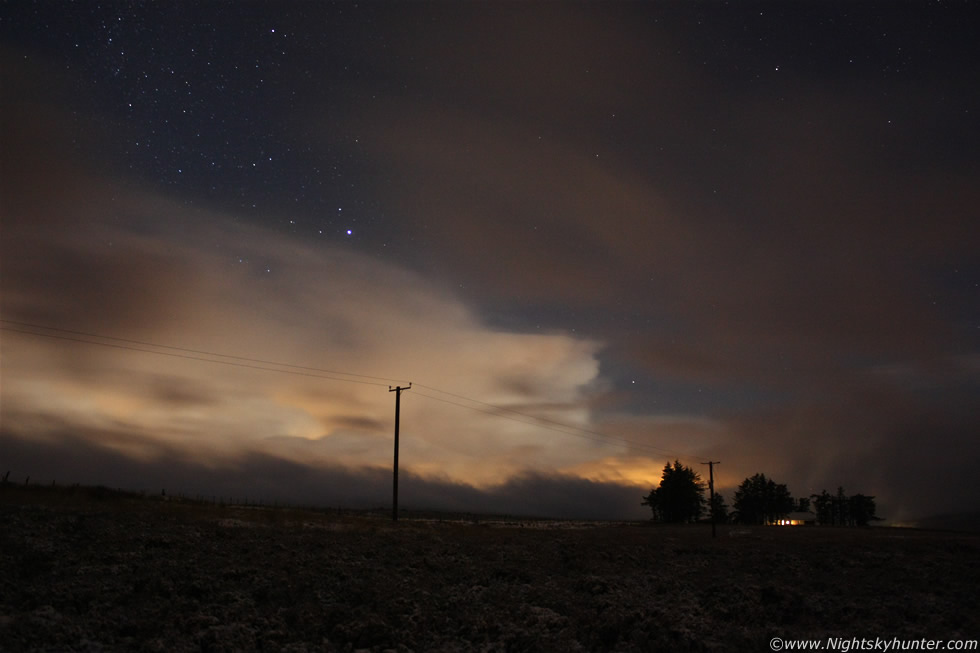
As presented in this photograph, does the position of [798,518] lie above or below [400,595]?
below

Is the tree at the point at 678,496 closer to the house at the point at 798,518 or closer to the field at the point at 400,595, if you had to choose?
the house at the point at 798,518

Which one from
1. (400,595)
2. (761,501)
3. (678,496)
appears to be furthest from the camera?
(761,501)

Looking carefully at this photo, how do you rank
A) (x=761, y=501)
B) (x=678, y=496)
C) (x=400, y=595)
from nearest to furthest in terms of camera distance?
(x=400, y=595)
(x=678, y=496)
(x=761, y=501)

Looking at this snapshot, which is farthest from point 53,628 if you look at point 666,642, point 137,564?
point 666,642

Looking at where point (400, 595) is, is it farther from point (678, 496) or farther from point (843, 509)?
point (843, 509)

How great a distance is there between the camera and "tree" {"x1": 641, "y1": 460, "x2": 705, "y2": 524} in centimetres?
13450

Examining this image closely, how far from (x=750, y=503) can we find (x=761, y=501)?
293 cm

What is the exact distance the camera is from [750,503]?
164375 mm

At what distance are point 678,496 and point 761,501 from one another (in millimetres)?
43141

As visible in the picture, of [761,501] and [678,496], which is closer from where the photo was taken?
[678,496]

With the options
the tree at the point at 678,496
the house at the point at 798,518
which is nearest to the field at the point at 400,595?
the tree at the point at 678,496

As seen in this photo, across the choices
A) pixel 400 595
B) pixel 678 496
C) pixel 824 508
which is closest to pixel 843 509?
pixel 824 508

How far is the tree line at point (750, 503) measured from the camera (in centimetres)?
13562

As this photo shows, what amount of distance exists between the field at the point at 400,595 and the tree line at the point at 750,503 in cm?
10612
